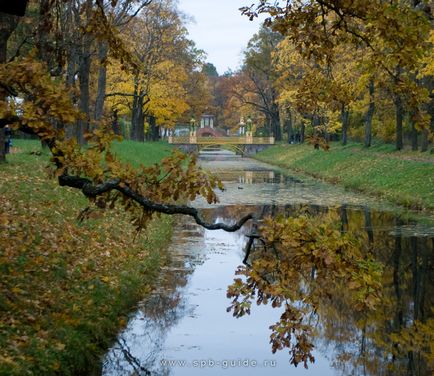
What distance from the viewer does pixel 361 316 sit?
38.7 ft

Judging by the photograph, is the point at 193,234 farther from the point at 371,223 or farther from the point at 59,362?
the point at 59,362

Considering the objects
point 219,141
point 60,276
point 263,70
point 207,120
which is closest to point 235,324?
point 60,276

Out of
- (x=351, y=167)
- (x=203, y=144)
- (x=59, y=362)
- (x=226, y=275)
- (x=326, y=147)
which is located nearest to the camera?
(x=326, y=147)

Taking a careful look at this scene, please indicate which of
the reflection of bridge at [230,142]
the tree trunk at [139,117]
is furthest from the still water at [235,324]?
the reflection of bridge at [230,142]

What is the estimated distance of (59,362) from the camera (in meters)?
8.38

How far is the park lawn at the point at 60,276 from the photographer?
855 centimetres

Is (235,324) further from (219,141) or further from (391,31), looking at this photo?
(219,141)

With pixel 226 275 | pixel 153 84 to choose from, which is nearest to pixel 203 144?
pixel 153 84

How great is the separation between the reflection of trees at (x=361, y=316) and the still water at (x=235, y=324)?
2 centimetres

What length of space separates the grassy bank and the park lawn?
12.7 m

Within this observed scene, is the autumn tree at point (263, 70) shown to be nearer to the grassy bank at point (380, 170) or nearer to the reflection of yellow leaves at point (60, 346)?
the grassy bank at point (380, 170)

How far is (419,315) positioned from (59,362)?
20.8 ft

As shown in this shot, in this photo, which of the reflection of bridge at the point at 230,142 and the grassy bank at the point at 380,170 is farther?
the reflection of bridge at the point at 230,142

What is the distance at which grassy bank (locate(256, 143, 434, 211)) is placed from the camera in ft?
89.9
